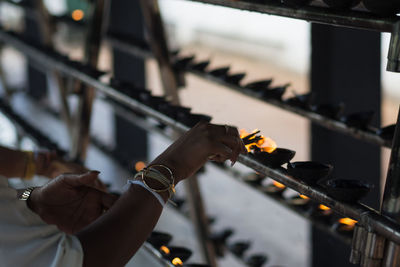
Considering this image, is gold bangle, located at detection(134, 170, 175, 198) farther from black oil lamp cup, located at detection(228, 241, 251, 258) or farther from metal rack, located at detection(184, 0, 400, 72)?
black oil lamp cup, located at detection(228, 241, 251, 258)

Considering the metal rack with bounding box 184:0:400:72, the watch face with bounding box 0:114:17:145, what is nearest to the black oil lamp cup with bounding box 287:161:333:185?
the metal rack with bounding box 184:0:400:72

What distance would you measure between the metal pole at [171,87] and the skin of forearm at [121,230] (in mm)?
1159

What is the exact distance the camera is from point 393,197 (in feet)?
2.82

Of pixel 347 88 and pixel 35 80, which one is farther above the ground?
pixel 347 88

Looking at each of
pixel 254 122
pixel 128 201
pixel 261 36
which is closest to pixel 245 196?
pixel 254 122

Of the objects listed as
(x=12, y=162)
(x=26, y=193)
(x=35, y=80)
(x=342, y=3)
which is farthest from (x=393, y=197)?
(x=35, y=80)

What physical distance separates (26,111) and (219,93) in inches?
72.1

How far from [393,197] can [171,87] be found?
128cm

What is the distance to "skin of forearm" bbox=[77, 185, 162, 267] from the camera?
795 millimetres

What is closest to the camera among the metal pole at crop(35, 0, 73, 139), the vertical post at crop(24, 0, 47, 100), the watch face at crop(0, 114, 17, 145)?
the metal pole at crop(35, 0, 73, 139)

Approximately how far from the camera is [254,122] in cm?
445

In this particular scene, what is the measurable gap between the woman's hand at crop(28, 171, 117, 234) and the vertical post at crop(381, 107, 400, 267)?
527 millimetres

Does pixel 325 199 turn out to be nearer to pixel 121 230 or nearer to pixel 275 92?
pixel 121 230

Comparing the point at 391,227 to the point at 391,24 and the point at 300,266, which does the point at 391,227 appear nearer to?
the point at 391,24
